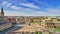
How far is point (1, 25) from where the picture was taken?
4164 mm

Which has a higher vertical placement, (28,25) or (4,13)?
(4,13)

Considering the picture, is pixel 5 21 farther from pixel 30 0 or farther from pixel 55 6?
pixel 55 6

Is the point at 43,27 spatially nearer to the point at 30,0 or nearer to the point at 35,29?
the point at 35,29

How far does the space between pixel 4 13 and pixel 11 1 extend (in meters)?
0.28

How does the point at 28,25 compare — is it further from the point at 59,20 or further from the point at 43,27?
the point at 59,20

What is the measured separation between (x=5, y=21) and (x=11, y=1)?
0.44 m

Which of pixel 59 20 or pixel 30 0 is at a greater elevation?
pixel 30 0

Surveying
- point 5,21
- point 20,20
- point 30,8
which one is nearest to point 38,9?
point 30,8

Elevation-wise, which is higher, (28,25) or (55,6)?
(55,6)

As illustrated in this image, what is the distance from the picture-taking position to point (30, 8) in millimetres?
4074

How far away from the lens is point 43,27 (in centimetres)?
411

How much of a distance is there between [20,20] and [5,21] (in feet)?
1.01

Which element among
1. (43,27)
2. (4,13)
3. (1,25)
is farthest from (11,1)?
(43,27)

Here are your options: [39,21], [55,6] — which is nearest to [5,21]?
[39,21]
